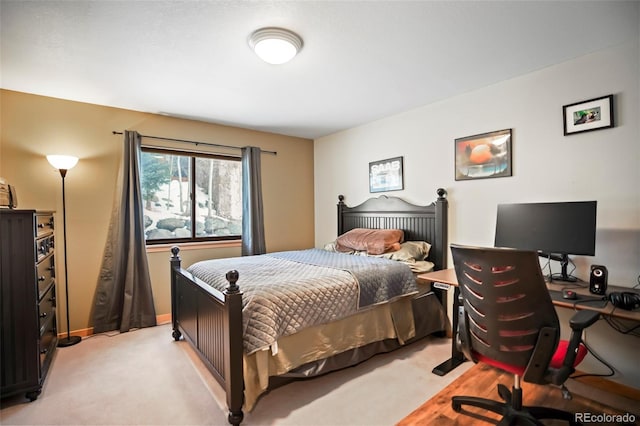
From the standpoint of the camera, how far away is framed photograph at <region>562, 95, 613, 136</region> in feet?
7.29

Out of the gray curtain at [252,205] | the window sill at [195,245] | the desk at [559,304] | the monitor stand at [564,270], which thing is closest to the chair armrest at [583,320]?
the desk at [559,304]

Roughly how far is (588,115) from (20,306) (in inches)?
164

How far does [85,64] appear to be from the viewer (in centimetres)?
241

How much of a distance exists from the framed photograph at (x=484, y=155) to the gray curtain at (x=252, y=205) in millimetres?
2467

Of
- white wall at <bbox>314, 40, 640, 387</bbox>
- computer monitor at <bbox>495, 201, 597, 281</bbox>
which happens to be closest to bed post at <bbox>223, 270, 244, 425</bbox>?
computer monitor at <bbox>495, 201, 597, 281</bbox>

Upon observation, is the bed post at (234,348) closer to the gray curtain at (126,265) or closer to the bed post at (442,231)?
the gray curtain at (126,265)

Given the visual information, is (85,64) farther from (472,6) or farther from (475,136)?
(475,136)

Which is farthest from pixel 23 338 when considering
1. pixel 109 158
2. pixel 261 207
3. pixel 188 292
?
pixel 261 207

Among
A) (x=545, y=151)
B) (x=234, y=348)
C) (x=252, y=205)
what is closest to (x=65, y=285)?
(x=252, y=205)

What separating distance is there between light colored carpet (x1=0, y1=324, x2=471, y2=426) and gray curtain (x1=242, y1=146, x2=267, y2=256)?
158cm

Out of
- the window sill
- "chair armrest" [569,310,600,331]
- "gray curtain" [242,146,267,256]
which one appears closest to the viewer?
"chair armrest" [569,310,600,331]

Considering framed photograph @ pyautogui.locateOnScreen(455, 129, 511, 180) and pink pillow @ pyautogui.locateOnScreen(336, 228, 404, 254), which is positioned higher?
framed photograph @ pyautogui.locateOnScreen(455, 129, 511, 180)

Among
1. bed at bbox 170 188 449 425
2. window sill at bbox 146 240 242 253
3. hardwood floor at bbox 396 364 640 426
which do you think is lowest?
hardwood floor at bbox 396 364 640 426

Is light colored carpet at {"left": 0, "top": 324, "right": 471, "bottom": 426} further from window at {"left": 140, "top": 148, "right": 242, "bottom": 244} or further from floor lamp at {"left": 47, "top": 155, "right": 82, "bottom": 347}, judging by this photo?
window at {"left": 140, "top": 148, "right": 242, "bottom": 244}
